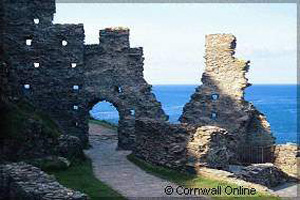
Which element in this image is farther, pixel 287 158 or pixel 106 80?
pixel 106 80

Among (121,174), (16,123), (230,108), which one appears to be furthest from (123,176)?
(230,108)

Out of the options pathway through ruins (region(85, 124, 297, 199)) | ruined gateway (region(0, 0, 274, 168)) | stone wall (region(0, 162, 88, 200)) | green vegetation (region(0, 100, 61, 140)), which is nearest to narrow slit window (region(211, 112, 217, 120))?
ruined gateway (region(0, 0, 274, 168))

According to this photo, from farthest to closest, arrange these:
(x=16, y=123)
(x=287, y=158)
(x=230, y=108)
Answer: (x=230, y=108)
(x=287, y=158)
(x=16, y=123)

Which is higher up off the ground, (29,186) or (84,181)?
(29,186)

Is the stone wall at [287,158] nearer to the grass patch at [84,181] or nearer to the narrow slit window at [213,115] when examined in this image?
the narrow slit window at [213,115]

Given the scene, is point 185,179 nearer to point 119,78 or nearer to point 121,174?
point 121,174

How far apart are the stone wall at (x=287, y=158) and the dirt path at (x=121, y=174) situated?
25.7 ft

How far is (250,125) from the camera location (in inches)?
1227

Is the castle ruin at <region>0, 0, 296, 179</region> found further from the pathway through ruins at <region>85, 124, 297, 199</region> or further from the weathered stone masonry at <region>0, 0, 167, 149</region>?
the pathway through ruins at <region>85, 124, 297, 199</region>

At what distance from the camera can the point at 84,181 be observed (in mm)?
20016

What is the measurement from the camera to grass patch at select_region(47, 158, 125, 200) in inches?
716

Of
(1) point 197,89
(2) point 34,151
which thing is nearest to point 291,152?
(1) point 197,89

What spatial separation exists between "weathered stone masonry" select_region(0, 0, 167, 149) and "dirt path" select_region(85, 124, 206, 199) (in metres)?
1.69

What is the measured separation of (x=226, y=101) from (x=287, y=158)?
495 centimetres
